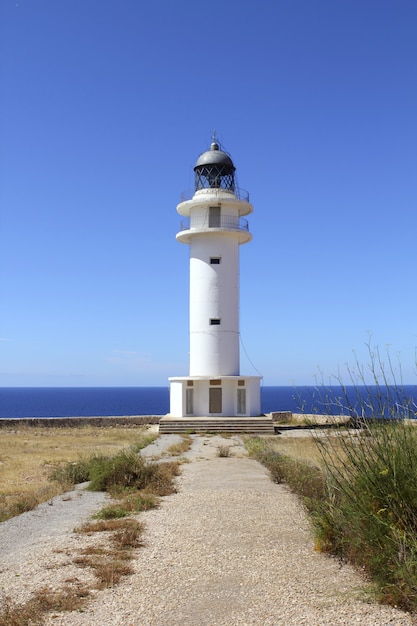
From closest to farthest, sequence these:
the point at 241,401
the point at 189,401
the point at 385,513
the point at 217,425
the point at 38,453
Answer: the point at 385,513 < the point at 38,453 < the point at 217,425 < the point at 189,401 < the point at 241,401

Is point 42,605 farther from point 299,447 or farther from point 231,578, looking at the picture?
point 299,447

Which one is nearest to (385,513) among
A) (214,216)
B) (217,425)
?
(217,425)

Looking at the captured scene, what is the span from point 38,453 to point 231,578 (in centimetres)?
1544

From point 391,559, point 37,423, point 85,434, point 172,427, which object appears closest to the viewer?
point 391,559

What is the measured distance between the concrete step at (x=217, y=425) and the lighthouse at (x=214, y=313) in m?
1.25

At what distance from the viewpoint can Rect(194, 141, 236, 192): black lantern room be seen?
30.5 metres

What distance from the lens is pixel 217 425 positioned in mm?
26953

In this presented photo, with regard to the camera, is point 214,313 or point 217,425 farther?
point 214,313

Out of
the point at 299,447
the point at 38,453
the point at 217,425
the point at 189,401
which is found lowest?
the point at 38,453

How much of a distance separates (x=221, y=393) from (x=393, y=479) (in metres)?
22.8

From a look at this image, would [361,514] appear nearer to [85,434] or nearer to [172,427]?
[172,427]

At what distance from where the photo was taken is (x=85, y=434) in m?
28.9

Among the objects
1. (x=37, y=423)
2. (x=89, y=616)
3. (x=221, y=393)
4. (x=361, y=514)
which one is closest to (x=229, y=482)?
(x=361, y=514)

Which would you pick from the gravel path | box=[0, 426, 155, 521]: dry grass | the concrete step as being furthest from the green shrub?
the concrete step
